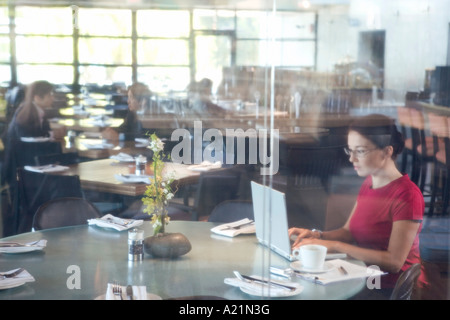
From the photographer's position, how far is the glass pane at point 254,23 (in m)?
3.64

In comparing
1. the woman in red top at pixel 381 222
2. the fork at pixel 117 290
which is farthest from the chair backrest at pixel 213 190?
the fork at pixel 117 290

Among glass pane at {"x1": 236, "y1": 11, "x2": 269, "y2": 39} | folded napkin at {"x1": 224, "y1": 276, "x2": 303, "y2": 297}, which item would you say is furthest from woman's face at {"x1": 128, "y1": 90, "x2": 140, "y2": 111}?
folded napkin at {"x1": 224, "y1": 276, "x2": 303, "y2": 297}

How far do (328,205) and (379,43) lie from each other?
3.19 ft

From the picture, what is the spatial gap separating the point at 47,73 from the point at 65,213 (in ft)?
3.07

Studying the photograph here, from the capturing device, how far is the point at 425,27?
3855 millimetres

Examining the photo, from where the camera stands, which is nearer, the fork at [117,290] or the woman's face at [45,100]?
the fork at [117,290]

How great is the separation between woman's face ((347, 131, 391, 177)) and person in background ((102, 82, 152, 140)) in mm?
1184

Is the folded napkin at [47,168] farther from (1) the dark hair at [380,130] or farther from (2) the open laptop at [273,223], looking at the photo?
(1) the dark hair at [380,130]

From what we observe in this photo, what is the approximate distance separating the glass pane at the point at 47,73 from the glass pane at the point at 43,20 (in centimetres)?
20

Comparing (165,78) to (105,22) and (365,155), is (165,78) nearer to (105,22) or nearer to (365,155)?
(105,22)

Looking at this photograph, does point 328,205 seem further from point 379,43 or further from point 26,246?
point 26,246

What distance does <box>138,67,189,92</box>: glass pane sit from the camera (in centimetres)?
375

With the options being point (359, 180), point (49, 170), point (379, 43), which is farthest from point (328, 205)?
point (49, 170)

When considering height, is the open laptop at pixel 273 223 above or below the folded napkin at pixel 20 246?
above
